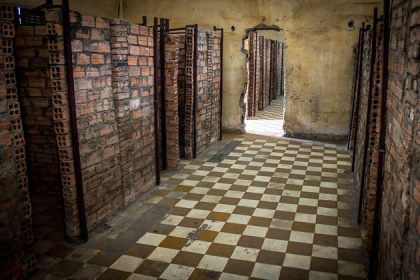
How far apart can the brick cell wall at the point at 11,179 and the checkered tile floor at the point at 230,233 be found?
0.40 metres

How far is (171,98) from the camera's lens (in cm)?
652

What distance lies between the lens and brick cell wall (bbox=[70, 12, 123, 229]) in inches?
159

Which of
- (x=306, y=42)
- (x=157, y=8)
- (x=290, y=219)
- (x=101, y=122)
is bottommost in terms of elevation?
(x=290, y=219)

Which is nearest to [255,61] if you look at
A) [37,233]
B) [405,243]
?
[37,233]

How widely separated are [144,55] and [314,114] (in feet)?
18.0

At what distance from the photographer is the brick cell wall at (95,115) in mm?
4031

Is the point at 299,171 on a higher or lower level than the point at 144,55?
lower

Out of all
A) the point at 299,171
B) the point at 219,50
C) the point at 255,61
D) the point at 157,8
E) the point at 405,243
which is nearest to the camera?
the point at 405,243

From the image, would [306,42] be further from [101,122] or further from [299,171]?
[101,122]

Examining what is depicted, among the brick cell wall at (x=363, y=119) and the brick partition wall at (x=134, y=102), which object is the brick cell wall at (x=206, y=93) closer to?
the brick partition wall at (x=134, y=102)

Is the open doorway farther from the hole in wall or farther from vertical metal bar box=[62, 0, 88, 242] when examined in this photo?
vertical metal bar box=[62, 0, 88, 242]

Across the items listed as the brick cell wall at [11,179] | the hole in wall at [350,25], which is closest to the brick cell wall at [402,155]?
the brick cell wall at [11,179]

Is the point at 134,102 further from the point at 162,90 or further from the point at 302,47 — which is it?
the point at 302,47

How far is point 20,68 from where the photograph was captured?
4.84 metres
